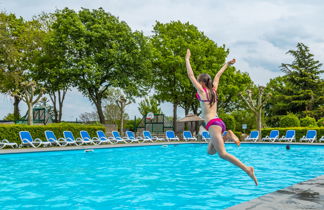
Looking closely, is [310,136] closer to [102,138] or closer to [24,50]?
Result: [102,138]

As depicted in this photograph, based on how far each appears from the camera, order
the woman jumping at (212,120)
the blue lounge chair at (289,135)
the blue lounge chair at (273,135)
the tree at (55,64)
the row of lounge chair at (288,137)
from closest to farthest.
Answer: the woman jumping at (212,120)
the row of lounge chair at (288,137)
the blue lounge chair at (289,135)
the blue lounge chair at (273,135)
the tree at (55,64)

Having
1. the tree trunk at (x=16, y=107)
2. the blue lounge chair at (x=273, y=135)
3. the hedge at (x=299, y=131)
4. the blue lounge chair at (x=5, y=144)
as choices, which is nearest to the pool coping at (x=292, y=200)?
the blue lounge chair at (x=5, y=144)

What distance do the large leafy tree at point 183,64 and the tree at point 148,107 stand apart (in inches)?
342

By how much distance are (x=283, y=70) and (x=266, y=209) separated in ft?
135

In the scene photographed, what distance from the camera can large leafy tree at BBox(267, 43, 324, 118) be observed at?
3906 centimetres

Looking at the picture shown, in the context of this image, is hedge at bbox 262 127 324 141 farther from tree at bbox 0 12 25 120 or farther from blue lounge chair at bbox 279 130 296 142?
tree at bbox 0 12 25 120

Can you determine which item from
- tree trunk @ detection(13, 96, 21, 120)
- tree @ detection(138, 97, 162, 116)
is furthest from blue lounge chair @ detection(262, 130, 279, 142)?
tree trunk @ detection(13, 96, 21, 120)

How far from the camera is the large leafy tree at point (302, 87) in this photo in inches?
1538

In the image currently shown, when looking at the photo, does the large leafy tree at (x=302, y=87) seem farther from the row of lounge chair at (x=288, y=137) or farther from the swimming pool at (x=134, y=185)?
the swimming pool at (x=134, y=185)

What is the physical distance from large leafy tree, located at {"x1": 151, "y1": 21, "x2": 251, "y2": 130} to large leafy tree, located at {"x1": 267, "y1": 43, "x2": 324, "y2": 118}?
21.9ft

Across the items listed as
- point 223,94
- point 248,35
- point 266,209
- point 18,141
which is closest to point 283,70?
point 223,94

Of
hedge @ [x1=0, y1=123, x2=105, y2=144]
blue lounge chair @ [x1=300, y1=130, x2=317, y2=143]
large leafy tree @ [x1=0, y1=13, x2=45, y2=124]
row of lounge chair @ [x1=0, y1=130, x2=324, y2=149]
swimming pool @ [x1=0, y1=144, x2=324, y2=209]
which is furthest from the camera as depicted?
large leafy tree @ [x1=0, y1=13, x2=45, y2=124]

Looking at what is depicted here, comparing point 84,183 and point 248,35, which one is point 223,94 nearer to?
point 248,35

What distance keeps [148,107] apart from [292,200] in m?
42.7
